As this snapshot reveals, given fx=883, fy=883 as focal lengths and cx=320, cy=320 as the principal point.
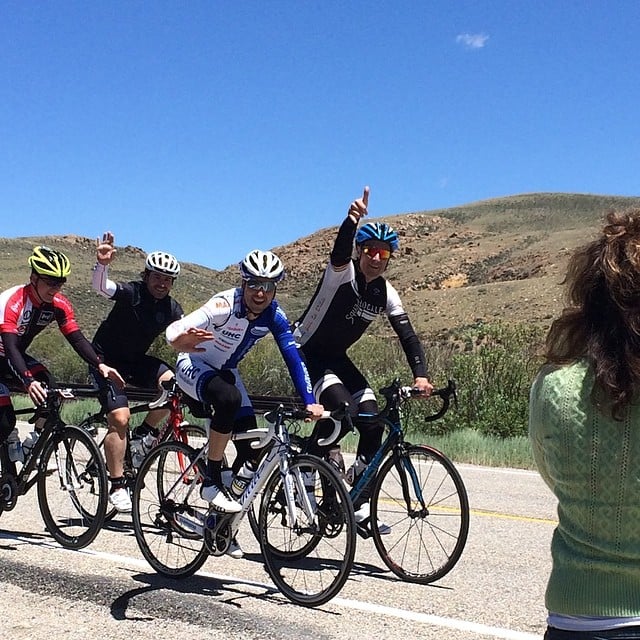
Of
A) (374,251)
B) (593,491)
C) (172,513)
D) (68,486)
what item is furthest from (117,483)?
(593,491)

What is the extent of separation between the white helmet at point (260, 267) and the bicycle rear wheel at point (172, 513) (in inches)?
52.3

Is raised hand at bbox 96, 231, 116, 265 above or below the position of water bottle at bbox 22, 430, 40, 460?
above

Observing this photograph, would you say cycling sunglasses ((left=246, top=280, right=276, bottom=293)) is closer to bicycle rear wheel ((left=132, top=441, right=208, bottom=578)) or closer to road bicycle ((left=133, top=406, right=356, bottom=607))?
road bicycle ((left=133, top=406, right=356, bottom=607))

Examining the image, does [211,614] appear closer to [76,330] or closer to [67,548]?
[67,548]

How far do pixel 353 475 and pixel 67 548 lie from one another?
2268mm

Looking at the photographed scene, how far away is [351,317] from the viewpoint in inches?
261

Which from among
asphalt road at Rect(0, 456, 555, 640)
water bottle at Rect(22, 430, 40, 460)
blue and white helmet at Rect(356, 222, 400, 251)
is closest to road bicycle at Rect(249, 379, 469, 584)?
asphalt road at Rect(0, 456, 555, 640)

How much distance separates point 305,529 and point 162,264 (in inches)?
131

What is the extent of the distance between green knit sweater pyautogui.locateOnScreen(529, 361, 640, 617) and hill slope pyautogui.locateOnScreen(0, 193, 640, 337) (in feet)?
84.7

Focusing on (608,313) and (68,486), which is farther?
(68,486)

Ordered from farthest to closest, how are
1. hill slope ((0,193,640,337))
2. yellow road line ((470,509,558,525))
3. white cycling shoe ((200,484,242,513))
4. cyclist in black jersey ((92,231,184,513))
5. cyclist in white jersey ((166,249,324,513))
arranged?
hill slope ((0,193,640,337)) < yellow road line ((470,509,558,525)) < cyclist in black jersey ((92,231,184,513)) < cyclist in white jersey ((166,249,324,513)) < white cycling shoe ((200,484,242,513))

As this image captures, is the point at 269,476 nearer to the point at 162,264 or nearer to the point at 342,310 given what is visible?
the point at 342,310

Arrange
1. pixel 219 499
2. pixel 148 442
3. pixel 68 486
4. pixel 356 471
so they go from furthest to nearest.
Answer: pixel 148 442 < pixel 68 486 < pixel 356 471 < pixel 219 499

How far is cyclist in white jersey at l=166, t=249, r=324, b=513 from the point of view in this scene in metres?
5.80
